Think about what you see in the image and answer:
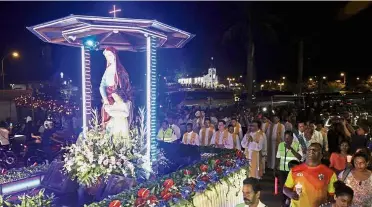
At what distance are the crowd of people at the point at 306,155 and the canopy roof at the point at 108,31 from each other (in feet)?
9.91

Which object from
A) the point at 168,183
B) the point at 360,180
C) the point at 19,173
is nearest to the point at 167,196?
the point at 168,183

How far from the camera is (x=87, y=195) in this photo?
21.9ft

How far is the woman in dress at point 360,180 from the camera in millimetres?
4781

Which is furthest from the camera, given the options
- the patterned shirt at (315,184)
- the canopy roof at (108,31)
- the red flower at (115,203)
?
the canopy roof at (108,31)

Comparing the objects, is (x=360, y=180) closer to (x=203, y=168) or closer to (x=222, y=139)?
(x=203, y=168)

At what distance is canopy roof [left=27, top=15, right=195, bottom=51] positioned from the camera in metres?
6.71

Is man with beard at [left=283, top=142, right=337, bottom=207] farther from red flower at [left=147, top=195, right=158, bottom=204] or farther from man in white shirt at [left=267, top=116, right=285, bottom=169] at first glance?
man in white shirt at [left=267, top=116, right=285, bottom=169]

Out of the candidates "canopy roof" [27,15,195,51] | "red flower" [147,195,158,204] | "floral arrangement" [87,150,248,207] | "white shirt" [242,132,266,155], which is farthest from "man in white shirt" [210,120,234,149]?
"red flower" [147,195,158,204]

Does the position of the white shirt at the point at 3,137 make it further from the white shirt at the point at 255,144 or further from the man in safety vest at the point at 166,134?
the white shirt at the point at 255,144

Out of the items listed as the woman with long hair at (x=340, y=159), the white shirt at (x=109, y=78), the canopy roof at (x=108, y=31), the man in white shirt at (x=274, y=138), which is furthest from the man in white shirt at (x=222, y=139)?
the woman with long hair at (x=340, y=159)

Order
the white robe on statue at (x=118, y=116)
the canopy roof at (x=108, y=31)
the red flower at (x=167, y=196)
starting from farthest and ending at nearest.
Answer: the white robe on statue at (x=118, y=116), the canopy roof at (x=108, y=31), the red flower at (x=167, y=196)

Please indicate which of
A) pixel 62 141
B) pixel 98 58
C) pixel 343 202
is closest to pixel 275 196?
pixel 343 202

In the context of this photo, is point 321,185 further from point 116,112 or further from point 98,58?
point 98,58

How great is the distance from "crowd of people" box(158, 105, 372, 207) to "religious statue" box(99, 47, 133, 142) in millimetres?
3267
